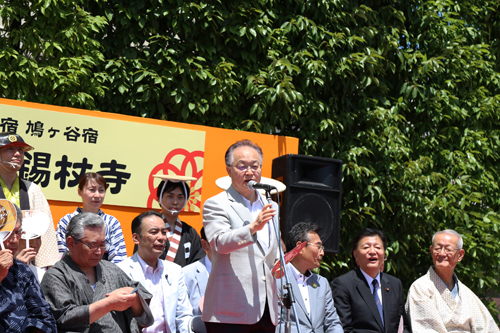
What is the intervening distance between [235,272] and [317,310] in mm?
1252

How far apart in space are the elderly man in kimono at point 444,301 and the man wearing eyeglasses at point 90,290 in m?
2.09

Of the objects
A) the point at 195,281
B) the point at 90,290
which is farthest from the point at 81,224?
the point at 195,281

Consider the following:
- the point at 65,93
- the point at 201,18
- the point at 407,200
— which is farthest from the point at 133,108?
the point at 407,200

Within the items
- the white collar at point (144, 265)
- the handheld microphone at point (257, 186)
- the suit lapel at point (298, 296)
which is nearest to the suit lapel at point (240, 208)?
the handheld microphone at point (257, 186)

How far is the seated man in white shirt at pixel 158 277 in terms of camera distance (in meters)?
3.19

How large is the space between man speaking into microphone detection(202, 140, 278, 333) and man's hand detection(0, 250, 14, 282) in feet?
2.80

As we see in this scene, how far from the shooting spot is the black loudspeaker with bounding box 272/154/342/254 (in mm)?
4473

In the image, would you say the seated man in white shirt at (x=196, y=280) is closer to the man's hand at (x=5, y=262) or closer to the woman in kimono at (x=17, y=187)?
the woman in kimono at (x=17, y=187)

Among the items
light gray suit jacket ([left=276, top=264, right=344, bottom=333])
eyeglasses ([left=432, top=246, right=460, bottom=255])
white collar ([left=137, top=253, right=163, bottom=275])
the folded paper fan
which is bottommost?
light gray suit jacket ([left=276, top=264, right=344, bottom=333])

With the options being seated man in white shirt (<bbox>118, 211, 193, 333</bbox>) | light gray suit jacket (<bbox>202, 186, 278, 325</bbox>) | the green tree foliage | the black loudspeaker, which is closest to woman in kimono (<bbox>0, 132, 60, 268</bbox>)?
seated man in white shirt (<bbox>118, 211, 193, 333</bbox>)

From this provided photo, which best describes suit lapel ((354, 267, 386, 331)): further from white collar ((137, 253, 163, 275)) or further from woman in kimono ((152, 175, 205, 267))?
white collar ((137, 253, 163, 275))

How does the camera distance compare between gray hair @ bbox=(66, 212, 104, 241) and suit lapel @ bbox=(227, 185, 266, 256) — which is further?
gray hair @ bbox=(66, 212, 104, 241)

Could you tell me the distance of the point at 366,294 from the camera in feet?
12.9

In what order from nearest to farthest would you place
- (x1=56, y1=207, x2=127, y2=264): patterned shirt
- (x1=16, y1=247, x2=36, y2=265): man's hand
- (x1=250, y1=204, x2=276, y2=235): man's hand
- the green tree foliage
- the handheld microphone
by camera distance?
(x1=250, y1=204, x2=276, y2=235): man's hand → the handheld microphone → (x1=16, y1=247, x2=36, y2=265): man's hand → (x1=56, y1=207, x2=127, y2=264): patterned shirt → the green tree foliage
